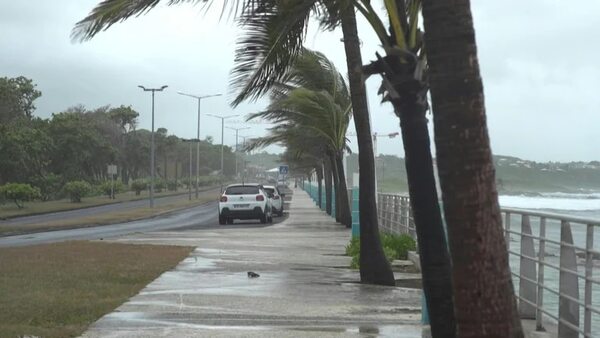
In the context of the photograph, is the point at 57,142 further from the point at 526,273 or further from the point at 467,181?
the point at 467,181

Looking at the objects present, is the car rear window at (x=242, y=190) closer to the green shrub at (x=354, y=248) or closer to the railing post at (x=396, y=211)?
the railing post at (x=396, y=211)

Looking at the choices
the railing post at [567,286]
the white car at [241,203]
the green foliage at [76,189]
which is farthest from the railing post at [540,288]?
the green foliage at [76,189]

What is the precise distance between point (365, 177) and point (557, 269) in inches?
218

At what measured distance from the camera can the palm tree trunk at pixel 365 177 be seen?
11.9 metres

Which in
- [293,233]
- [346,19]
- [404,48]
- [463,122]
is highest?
[346,19]

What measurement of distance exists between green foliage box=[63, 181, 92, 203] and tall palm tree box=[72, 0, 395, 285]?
151ft

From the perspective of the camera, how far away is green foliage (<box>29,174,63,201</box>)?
183ft

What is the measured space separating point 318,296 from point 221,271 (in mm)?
3322

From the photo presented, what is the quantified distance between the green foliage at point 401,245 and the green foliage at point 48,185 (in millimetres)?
42922

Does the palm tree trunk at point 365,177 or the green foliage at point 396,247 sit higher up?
the palm tree trunk at point 365,177

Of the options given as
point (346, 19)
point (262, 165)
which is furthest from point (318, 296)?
point (262, 165)

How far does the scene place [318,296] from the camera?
10.9 m

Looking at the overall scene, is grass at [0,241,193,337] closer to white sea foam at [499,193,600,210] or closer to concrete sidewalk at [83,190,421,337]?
concrete sidewalk at [83,190,421,337]

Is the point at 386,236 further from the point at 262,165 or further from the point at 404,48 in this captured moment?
the point at 262,165
